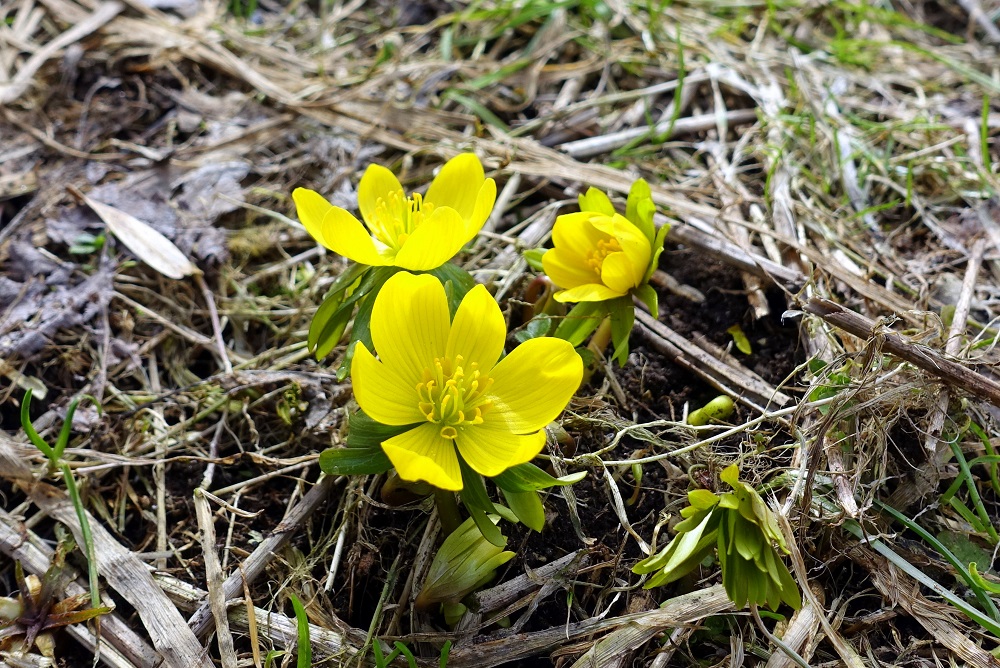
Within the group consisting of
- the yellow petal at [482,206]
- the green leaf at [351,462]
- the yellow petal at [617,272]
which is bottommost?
the green leaf at [351,462]

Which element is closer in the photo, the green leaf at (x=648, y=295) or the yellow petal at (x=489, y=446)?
the yellow petal at (x=489, y=446)

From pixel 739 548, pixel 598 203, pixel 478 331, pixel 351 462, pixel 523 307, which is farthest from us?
pixel 523 307

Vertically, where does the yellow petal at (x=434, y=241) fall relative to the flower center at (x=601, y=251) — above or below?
above

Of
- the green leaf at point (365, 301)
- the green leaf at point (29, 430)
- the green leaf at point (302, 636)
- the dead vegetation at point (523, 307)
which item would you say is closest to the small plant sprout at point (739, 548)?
the dead vegetation at point (523, 307)

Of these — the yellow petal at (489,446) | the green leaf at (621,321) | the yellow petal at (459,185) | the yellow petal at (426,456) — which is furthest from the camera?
the yellow petal at (459,185)

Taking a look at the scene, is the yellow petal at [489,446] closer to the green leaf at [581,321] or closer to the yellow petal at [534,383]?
the yellow petal at [534,383]

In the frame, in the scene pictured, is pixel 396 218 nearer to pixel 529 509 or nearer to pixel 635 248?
pixel 635 248

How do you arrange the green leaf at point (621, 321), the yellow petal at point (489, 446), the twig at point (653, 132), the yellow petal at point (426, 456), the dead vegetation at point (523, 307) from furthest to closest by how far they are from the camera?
the twig at point (653, 132)
the green leaf at point (621, 321)
the dead vegetation at point (523, 307)
the yellow petal at point (489, 446)
the yellow petal at point (426, 456)

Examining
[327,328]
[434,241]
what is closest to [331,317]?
[327,328]
